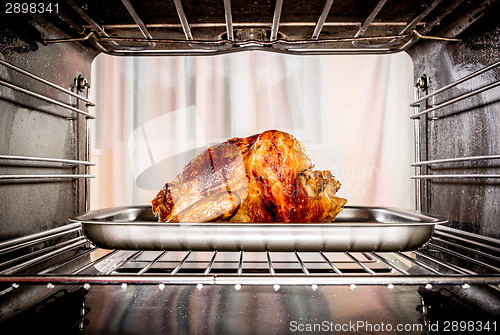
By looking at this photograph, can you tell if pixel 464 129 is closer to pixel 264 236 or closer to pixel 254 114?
pixel 264 236

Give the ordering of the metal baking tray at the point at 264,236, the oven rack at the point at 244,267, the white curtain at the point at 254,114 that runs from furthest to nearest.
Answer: the white curtain at the point at 254,114
the metal baking tray at the point at 264,236
the oven rack at the point at 244,267

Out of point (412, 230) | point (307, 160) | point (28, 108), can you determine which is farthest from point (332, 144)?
point (28, 108)

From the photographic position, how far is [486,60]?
75cm

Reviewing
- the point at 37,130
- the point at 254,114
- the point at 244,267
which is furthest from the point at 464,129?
the point at 37,130

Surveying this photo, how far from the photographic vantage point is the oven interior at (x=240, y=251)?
57 cm

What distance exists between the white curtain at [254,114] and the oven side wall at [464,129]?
0.61 metres

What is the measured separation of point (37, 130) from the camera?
0.83 meters

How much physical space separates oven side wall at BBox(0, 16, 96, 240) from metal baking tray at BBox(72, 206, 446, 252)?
0.64ft

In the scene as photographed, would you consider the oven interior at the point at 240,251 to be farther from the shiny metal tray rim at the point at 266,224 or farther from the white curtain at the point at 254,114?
the white curtain at the point at 254,114

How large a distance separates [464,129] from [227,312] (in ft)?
2.37

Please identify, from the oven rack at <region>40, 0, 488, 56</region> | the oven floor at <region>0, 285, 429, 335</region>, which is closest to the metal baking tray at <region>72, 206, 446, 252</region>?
the oven floor at <region>0, 285, 429, 335</region>

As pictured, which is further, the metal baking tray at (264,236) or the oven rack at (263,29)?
the oven rack at (263,29)

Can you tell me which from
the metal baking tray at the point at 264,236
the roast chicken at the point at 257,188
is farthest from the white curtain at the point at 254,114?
the metal baking tray at the point at 264,236

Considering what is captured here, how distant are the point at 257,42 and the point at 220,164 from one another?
342mm
